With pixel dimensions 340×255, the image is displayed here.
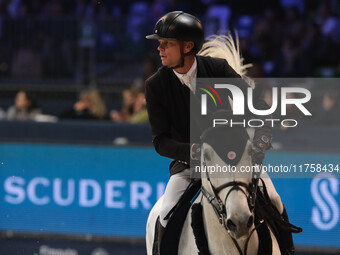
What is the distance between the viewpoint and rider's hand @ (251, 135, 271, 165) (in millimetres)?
3789

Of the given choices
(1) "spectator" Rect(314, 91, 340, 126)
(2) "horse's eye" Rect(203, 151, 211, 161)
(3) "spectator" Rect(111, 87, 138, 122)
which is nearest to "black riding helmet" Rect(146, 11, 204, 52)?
(2) "horse's eye" Rect(203, 151, 211, 161)

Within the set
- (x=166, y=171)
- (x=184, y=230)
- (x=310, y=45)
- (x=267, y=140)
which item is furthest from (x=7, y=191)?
(x=310, y=45)

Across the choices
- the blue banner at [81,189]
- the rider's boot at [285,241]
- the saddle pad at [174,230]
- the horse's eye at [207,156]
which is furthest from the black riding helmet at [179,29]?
the blue banner at [81,189]

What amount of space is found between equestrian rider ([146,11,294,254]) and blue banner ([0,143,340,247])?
3.04 m

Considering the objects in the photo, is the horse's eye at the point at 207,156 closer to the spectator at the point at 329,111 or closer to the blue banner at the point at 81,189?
the blue banner at the point at 81,189

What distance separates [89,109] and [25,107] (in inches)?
40.1

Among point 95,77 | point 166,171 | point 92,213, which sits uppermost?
point 95,77

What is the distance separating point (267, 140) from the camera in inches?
153

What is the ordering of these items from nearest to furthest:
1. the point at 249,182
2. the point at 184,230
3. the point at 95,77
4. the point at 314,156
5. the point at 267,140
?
the point at 249,182 < the point at 267,140 < the point at 184,230 < the point at 314,156 < the point at 95,77

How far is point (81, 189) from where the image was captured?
758cm

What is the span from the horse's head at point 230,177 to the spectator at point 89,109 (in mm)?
Answer: 5153

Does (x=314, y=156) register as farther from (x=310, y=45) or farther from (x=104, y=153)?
(x=310, y=45)

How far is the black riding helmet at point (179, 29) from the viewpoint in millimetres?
4215

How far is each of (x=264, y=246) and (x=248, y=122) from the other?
78cm
